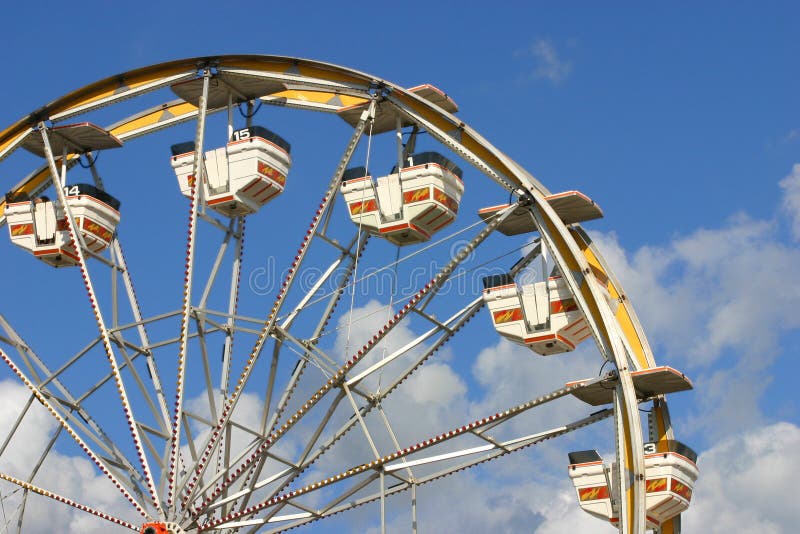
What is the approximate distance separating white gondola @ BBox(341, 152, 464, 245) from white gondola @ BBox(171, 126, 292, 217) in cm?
187

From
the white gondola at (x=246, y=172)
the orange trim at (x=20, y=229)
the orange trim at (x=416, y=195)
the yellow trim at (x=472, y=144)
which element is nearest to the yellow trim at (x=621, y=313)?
the yellow trim at (x=472, y=144)

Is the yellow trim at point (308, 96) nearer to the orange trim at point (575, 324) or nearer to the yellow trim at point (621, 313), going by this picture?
the yellow trim at point (621, 313)

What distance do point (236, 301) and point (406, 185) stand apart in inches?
209

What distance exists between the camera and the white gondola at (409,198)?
35.0 m

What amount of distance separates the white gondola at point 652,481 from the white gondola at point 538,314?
245cm

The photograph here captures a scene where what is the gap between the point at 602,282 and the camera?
35312 millimetres

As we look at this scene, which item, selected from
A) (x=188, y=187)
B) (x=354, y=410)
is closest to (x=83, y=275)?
(x=188, y=187)

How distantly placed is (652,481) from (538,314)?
4312 mm

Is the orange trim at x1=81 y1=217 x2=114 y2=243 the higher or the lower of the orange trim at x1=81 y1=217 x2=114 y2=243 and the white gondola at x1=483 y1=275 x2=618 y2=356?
the higher

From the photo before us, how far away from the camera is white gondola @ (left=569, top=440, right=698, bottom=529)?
32469 millimetres

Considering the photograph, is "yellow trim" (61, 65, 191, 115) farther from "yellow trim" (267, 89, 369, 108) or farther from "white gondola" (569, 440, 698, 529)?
"white gondola" (569, 440, 698, 529)

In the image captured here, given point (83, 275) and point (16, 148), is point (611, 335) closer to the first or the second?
point (83, 275)

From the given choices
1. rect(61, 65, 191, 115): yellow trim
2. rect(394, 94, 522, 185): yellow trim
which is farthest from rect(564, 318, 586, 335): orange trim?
rect(61, 65, 191, 115): yellow trim

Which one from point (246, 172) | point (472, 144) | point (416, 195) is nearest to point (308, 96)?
point (246, 172)
